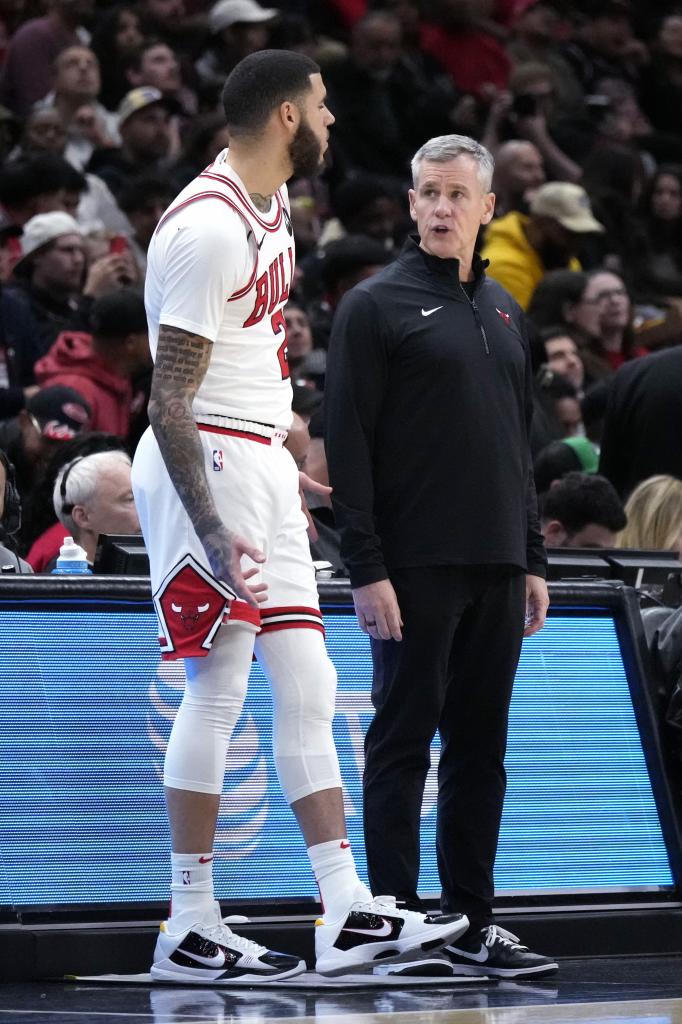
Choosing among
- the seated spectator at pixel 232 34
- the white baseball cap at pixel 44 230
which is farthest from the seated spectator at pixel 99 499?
the seated spectator at pixel 232 34

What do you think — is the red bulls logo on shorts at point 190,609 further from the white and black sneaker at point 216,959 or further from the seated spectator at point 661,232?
the seated spectator at point 661,232

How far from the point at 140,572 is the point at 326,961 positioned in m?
1.34

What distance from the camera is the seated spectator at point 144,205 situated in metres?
10.1

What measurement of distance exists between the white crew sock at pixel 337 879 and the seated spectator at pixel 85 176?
7.06 meters

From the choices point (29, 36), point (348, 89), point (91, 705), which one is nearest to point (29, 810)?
point (91, 705)

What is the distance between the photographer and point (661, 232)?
524 inches

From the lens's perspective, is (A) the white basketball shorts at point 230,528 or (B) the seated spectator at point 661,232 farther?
Result: (B) the seated spectator at point 661,232

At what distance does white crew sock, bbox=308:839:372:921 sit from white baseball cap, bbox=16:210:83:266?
→ 219 inches

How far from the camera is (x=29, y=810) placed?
14.3 feet

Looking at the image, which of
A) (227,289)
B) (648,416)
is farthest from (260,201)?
(648,416)

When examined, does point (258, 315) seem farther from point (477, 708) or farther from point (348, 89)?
point (348, 89)

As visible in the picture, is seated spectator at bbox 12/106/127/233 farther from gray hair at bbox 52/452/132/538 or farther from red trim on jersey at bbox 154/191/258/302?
red trim on jersey at bbox 154/191/258/302

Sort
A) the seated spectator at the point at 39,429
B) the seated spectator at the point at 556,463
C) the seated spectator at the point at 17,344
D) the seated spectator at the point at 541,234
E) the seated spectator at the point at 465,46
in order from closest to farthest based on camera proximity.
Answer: the seated spectator at the point at 39,429
the seated spectator at the point at 556,463
the seated spectator at the point at 17,344
the seated spectator at the point at 541,234
the seated spectator at the point at 465,46

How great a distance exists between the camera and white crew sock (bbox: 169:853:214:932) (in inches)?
155
